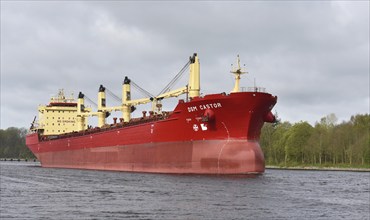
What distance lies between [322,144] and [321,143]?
363 millimetres

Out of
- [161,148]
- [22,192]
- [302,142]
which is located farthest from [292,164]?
[22,192]

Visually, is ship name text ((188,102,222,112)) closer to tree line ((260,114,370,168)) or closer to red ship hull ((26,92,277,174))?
red ship hull ((26,92,277,174))

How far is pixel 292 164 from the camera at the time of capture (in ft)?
252

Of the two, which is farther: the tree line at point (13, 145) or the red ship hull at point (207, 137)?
the tree line at point (13, 145)

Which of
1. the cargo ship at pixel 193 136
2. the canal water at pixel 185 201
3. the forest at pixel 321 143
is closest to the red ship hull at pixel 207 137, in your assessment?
the cargo ship at pixel 193 136

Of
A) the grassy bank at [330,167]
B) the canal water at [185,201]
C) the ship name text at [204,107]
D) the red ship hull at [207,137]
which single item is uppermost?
the ship name text at [204,107]

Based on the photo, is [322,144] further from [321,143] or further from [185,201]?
[185,201]

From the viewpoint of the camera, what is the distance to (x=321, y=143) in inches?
2810

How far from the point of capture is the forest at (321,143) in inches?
2714

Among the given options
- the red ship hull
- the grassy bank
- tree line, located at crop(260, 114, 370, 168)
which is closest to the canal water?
the red ship hull

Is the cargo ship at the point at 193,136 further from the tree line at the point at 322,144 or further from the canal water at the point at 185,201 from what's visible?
the tree line at the point at 322,144

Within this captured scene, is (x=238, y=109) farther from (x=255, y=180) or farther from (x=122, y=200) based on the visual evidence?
(x=122, y=200)

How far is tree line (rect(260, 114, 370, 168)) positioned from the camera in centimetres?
6894

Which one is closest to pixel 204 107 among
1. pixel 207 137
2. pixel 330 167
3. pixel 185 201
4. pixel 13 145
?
pixel 207 137
